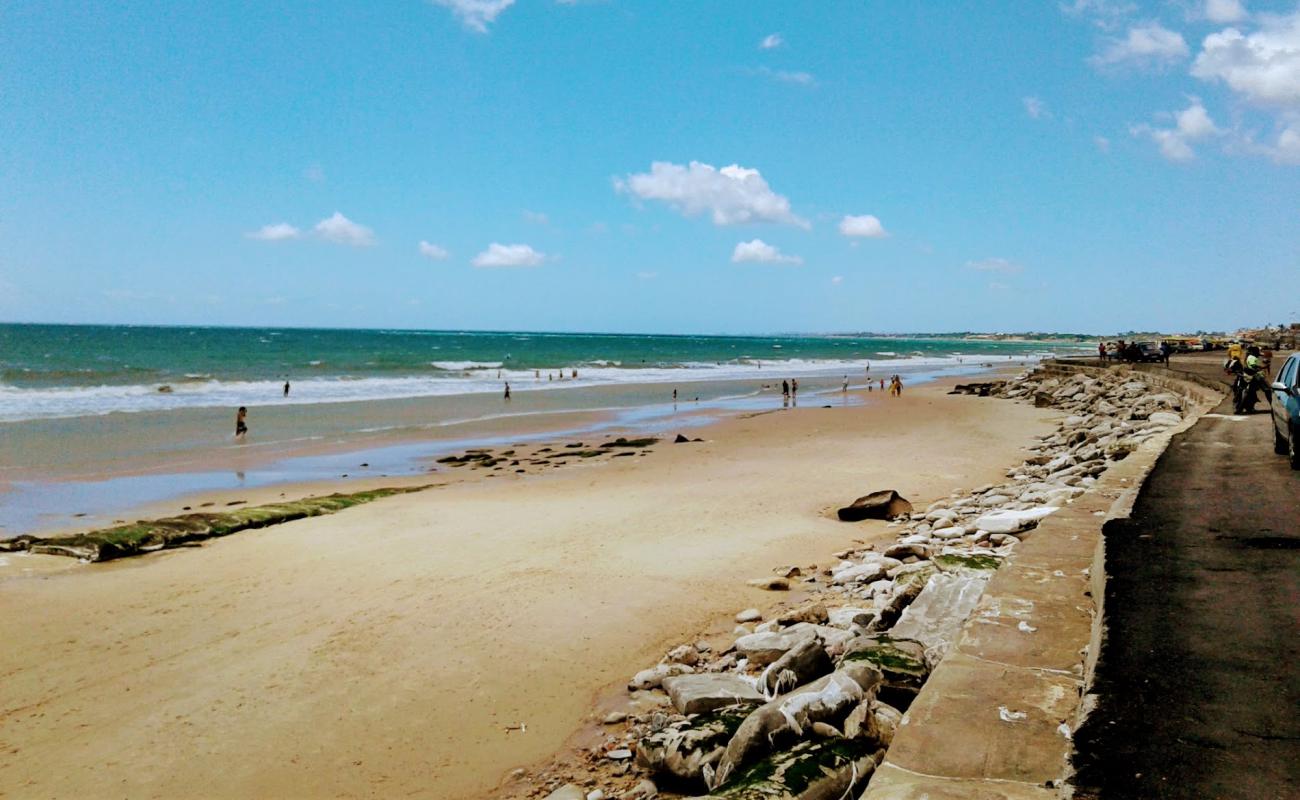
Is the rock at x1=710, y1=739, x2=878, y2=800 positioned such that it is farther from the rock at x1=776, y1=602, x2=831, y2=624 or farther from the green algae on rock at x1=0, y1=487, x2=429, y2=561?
the green algae on rock at x1=0, y1=487, x2=429, y2=561

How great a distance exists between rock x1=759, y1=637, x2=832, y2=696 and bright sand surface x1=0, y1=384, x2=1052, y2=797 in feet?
5.28

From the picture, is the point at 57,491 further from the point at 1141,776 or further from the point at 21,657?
the point at 1141,776

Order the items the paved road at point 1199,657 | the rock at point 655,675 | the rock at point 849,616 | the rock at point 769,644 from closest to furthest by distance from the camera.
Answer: the paved road at point 1199,657
the rock at point 769,644
the rock at point 655,675
the rock at point 849,616

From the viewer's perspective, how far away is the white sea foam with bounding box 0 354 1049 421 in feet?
110

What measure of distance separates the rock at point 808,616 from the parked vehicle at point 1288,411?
6731mm

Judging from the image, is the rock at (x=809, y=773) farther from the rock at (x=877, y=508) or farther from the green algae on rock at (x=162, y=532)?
the green algae on rock at (x=162, y=532)

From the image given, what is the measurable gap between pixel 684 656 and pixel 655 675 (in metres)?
0.43

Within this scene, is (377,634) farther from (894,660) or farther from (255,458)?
(255,458)

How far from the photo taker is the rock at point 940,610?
5.45 m

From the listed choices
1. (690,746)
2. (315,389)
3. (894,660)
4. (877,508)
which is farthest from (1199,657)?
(315,389)

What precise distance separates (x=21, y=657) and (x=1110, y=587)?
963cm

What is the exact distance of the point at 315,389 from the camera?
1769 inches

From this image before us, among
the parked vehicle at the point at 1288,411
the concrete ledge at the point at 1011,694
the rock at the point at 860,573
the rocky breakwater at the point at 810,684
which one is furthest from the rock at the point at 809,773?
the parked vehicle at the point at 1288,411

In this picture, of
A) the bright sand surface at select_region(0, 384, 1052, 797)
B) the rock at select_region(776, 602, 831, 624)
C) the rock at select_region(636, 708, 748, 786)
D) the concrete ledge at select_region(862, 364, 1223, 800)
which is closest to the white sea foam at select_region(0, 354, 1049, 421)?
the bright sand surface at select_region(0, 384, 1052, 797)
